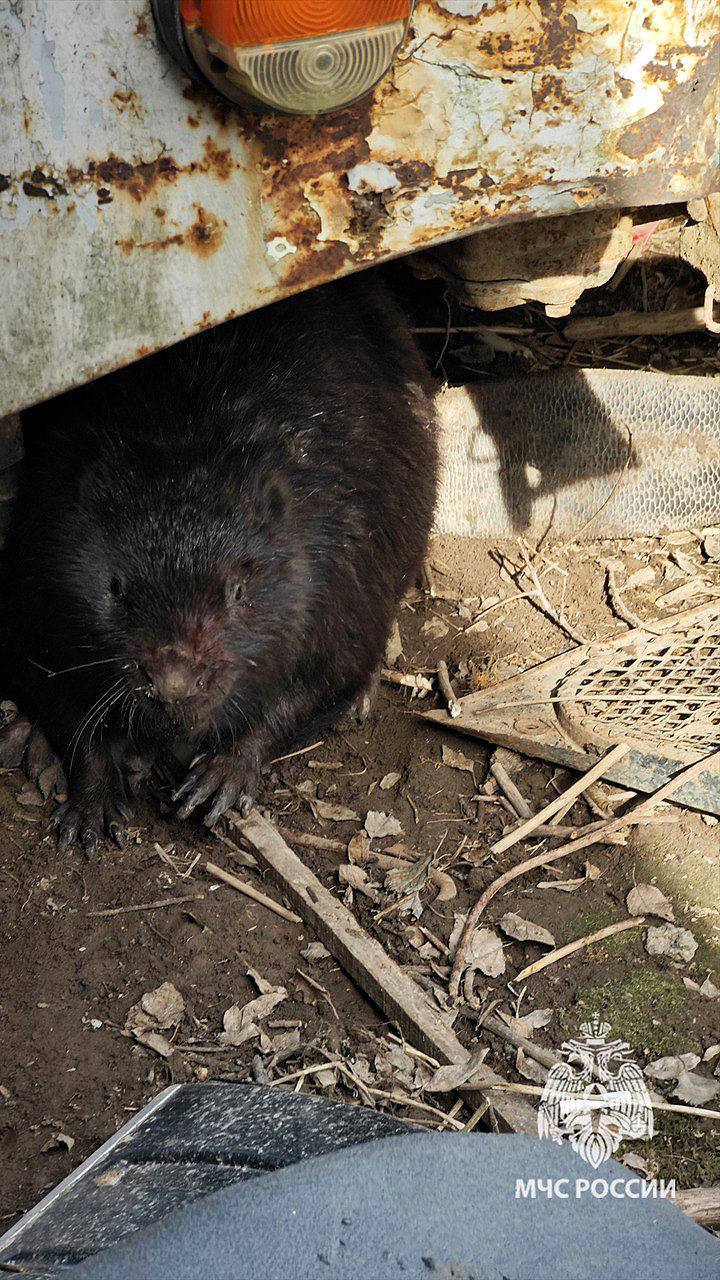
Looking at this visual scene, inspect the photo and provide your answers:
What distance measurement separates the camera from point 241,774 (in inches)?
142

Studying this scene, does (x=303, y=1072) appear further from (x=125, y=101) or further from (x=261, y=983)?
Result: (x=125, y=101)

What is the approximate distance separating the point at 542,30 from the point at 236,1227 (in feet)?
7.56

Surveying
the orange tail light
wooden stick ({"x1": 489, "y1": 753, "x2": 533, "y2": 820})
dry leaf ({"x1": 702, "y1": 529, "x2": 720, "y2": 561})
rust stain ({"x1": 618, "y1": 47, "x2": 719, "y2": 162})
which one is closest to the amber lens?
the orange tail light

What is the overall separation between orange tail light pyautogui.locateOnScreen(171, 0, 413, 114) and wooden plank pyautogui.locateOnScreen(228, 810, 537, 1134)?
6.48 ft

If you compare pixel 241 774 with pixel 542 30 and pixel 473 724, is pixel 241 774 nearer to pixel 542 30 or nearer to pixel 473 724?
pixel 473 724

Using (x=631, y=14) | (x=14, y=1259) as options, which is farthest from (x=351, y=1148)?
(x=631, y=14)

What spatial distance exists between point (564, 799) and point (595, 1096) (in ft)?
3.33

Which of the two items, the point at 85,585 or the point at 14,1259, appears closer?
the point at 14,1259

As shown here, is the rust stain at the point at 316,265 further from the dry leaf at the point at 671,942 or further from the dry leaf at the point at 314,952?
the dry leaf at the point at 671,942

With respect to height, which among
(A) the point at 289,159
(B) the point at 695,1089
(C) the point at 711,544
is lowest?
(B) the point at 695,1089

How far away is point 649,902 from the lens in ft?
10.00

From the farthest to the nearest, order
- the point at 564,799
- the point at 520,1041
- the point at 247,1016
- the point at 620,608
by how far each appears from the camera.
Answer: the point at 620,608, the point at 564,799, the point at 247,1016, the point at 520,1041

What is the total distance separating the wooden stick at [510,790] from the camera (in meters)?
3.42

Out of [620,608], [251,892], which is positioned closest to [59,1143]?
[251,892]
